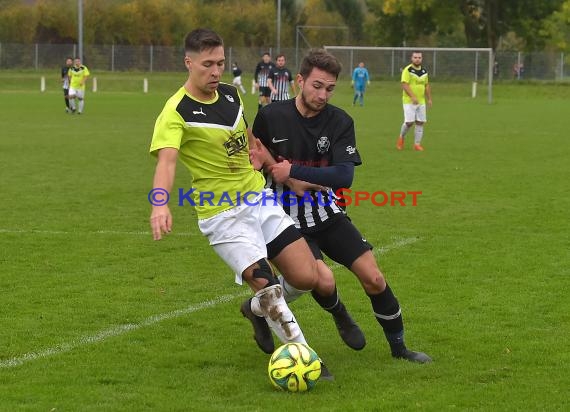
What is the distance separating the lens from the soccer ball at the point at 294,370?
5.57m

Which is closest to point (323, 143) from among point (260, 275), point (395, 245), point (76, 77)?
point (260, 275)

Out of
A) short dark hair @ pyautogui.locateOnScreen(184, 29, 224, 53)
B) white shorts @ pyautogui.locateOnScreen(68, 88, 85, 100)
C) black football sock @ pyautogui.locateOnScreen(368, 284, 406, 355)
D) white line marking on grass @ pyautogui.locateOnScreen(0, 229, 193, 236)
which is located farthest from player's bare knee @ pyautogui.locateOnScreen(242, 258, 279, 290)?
white shorts @ pyautogui.locateOnScreen(68, 88, 85, 100)

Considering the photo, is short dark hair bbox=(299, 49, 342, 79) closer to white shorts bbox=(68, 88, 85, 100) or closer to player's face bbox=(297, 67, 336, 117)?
player's face bbox=(297, 67, 336, 117)

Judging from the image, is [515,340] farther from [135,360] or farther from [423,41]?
[423,41]

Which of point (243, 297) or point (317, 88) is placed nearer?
point (317, 88)

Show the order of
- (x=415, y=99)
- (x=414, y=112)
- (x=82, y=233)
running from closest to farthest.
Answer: (x=82, y=233) → (x=415, y=99) → (x=414, y=112)

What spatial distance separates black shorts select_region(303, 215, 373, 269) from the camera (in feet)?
20.3

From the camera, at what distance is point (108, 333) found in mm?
6887

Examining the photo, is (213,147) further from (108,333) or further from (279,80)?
(279,80)

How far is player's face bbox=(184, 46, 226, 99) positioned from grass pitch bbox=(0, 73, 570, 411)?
1661 millimetres

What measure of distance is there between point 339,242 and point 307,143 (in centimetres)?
64

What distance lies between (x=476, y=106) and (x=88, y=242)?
105 feet

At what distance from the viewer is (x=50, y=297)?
7953 mm

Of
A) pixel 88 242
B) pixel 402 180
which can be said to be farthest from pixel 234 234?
pixel 402 180
